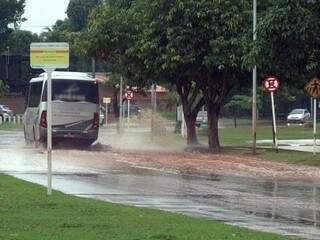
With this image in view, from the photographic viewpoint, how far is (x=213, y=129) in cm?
3541

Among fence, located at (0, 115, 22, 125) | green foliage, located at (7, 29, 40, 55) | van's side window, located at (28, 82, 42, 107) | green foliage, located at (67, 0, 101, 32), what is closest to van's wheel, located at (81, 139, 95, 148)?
van's side window, located at (28, 82, 42, 107)

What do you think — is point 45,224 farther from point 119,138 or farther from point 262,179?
point 119,138

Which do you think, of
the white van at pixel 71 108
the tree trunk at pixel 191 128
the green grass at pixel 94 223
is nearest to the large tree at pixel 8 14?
the tree trunk at pixel 191 128

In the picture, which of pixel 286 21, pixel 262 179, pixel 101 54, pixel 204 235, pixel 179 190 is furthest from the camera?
pixel 101 54

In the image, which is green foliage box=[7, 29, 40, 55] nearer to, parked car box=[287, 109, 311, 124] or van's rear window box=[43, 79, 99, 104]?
parked car box=[287, 109, 311, 124]

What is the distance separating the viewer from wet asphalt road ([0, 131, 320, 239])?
1373cm

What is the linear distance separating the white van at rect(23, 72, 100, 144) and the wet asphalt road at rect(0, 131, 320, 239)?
8034mm

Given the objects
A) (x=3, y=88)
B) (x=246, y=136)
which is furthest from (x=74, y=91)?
(x=3, y=88)

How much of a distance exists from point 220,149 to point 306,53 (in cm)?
1007

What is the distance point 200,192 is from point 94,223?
6.90 metres

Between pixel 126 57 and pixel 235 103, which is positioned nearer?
pixel 126 57

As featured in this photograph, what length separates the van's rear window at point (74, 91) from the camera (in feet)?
113

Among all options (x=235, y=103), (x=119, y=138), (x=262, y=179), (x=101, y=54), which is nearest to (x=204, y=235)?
(x=262, y=179)

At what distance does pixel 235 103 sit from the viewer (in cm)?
8062
